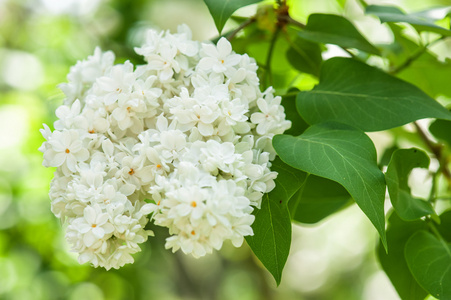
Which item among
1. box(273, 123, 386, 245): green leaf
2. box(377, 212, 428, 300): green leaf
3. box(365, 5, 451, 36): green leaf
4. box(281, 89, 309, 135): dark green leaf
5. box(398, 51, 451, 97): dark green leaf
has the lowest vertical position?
box(377, 212, 428, 300): green leaf

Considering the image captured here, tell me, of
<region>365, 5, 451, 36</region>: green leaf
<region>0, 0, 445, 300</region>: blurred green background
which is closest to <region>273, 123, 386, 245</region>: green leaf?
<region>365, 5, 451, 36</region>: green leaf

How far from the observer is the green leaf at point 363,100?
428 mm

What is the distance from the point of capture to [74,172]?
1.15 feet

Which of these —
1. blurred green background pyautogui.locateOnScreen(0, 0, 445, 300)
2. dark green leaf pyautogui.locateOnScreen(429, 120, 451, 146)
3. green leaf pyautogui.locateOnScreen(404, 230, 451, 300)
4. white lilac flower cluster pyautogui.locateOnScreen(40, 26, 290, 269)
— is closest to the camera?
white lilac flower cluster pyautogui.locateOnScreen(40, 26, 290, 269)

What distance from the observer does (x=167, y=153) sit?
1.06 ft

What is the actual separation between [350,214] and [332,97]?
91.7 inches

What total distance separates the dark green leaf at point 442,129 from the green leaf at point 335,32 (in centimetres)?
11

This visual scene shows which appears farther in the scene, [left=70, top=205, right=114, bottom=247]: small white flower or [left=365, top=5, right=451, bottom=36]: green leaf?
[left=365, top=5, right=451, bottom=36]: green leaf

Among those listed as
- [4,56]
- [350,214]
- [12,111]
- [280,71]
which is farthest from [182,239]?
[350,214]

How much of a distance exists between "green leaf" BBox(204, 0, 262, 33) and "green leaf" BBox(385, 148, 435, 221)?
0.58ft

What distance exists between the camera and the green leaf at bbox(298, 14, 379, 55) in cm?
48

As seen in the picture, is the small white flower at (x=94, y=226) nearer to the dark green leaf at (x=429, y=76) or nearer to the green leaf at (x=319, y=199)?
the green leaf at (x=319, y=199)

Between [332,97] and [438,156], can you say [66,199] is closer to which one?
[332,97]

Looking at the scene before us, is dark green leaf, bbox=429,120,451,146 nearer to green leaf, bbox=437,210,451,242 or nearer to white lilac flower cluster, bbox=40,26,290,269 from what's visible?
green leaf, bbox=437,210,451,242
